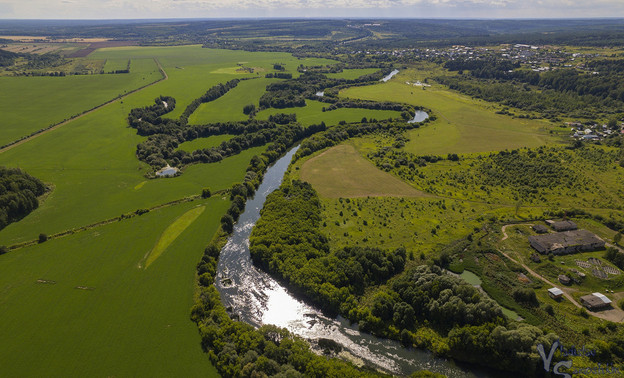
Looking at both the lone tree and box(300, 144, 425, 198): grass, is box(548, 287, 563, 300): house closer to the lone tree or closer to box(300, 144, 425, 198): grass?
box(300, 144, 425, 198): grass

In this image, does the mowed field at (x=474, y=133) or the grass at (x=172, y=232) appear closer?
the grass at (x=172, y=232)

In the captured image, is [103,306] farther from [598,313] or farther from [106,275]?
[598,313]

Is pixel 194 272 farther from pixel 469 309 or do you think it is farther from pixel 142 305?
pixel 469 309

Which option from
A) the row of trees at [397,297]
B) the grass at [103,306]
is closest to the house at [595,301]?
the row of trees at [397,297]

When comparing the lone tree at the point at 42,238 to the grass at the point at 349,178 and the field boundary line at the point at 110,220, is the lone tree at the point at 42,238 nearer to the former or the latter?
the field boundary line at the point at 110,220

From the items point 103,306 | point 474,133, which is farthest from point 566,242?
Answer: point 103,306
